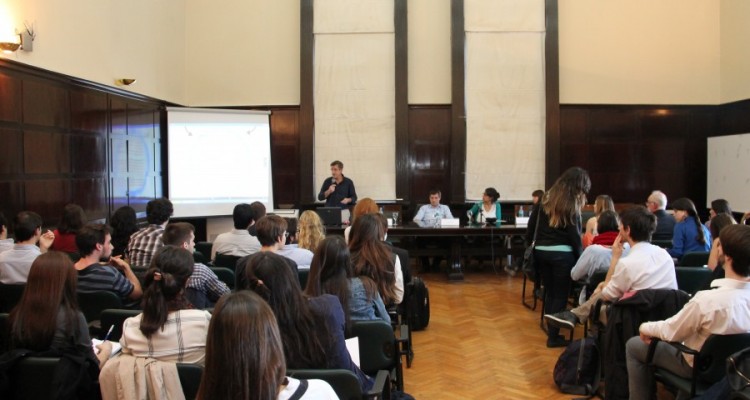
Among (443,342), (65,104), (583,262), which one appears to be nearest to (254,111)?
(65,104)

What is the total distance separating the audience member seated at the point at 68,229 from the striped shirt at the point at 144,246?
22.8 inches

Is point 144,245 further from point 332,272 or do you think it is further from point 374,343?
point 374,343

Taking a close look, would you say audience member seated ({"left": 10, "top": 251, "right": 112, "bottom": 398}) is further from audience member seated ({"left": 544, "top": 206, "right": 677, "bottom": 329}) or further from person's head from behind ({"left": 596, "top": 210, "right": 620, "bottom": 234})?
person's head from behind ({"left": 596, "top": 210, "right": 620, "bottom": 234})

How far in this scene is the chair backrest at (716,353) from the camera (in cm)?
267

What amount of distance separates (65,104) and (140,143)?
184 centimetres

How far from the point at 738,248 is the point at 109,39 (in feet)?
22.2

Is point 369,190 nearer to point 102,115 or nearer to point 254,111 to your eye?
point 254,111

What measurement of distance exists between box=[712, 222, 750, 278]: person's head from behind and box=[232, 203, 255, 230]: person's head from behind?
3300 millimetres

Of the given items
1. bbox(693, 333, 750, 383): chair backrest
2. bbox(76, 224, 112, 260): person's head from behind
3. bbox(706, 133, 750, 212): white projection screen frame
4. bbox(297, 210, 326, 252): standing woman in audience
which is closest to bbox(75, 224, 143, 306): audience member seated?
bbox(76, 224, 112, 260): person's head from behind

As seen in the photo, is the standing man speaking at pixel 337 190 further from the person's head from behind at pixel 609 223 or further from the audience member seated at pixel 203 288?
the audience member seated at pixel 203 288

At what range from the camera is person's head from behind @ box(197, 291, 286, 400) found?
55.6 inches

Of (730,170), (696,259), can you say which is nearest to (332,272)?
(696,259)

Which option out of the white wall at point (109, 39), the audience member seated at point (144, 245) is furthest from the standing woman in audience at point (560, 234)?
the white wall at point (109, 39)

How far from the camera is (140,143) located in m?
8.25
